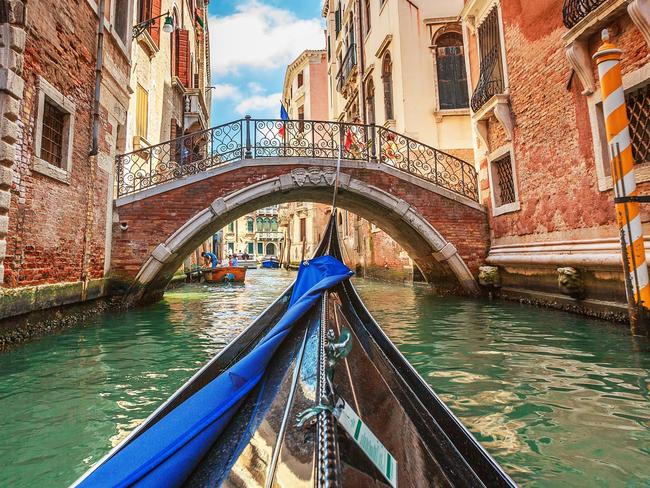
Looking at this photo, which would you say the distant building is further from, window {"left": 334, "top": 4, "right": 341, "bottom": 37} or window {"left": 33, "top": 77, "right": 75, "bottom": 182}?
window {"left": 33, "top": 77, "right": 75, "bottom": 182}

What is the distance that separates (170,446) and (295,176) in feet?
18.1

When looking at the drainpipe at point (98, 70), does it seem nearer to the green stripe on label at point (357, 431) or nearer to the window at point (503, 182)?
the green stripe on label at point (357, 431)

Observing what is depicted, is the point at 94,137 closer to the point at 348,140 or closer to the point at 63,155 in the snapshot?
the point at 63,155

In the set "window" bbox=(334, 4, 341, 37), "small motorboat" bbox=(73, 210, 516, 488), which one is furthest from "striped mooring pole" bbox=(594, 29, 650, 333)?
"window" bbox=(334, 4, 341, 37)

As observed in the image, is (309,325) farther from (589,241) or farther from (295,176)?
(295,176)

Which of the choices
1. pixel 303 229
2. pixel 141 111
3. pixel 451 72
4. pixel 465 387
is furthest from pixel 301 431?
pixel 303 229

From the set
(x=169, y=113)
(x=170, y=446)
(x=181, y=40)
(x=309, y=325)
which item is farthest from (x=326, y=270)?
(x=181, y=40)

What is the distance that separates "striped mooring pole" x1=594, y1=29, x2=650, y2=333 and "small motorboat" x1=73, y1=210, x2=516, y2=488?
2482mm

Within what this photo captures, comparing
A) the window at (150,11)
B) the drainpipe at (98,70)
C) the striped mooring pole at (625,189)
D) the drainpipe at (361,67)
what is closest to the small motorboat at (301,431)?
the striped mooring pole at (625,189)

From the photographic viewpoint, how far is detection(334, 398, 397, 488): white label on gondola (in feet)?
2.35

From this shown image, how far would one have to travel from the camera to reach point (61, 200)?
4145mm

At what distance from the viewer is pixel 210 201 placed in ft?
19.0

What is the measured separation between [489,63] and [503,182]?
1.82 metres

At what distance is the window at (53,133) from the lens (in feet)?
12.1
